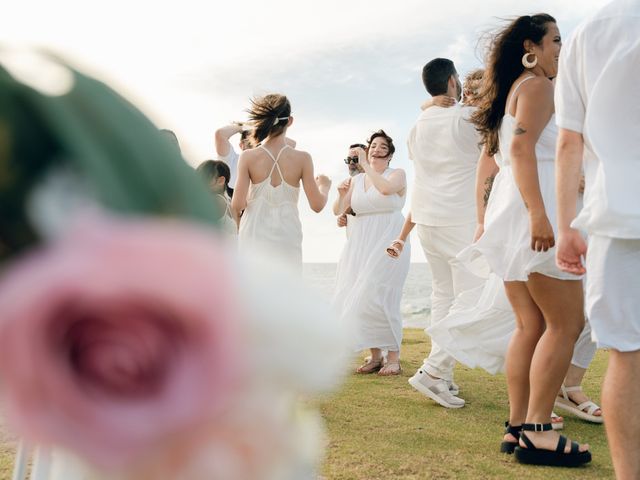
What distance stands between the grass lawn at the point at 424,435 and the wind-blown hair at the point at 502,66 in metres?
1.39

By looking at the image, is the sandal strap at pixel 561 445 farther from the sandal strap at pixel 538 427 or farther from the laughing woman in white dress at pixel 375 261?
the laughing woman in white dress at pixel 375 261

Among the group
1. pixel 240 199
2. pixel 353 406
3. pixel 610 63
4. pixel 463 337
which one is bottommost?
pixel 353 406

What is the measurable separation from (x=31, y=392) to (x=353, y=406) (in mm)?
3950

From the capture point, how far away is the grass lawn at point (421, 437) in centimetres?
290

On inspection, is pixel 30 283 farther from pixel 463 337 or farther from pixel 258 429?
pixel 463 337

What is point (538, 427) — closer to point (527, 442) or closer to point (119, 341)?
point (527, 442)

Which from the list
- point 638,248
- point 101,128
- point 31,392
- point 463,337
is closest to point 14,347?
point 31,392

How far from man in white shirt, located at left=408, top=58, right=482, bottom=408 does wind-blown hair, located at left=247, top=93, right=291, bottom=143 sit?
95 centimetres

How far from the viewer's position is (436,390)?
4.27 m

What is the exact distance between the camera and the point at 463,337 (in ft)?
13.0

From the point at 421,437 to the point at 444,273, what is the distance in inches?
60.3

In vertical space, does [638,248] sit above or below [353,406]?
above

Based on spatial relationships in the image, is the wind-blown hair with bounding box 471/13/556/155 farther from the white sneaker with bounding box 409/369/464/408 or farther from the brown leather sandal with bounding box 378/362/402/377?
the brown leather sandal with bounding box 378/362/402/377

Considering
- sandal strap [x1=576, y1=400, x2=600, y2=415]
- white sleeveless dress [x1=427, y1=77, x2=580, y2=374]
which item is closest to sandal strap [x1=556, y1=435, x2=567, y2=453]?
white sleeveless dress [x1=427, y1=77, x2=580, y2=374]
